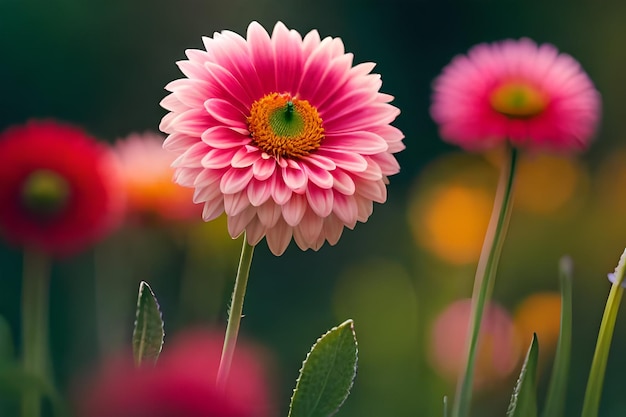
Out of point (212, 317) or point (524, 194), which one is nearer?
point (212, 317)

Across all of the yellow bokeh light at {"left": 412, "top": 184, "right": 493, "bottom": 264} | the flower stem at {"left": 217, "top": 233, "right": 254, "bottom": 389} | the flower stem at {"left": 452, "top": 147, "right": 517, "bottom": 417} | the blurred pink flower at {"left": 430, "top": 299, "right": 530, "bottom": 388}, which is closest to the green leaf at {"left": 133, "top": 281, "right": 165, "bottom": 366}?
the flower stem at {"left": 217, "top": 233, "right": 254, "bottom": 389}

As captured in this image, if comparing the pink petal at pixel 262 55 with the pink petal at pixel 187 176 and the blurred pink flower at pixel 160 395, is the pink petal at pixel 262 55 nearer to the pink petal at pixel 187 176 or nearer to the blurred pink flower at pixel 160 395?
the pink petal at pixel 187 176

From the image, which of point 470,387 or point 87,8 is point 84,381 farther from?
point 87,8

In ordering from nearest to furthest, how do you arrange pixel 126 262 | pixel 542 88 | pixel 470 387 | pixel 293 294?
pixel 470 387, pixel 542 88, pixel 126 262, pixel 293 294

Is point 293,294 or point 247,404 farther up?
point 293,294

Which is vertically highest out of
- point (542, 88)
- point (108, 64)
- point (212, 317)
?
point (108, 64)

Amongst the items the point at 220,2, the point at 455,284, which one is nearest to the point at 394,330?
the point at 455,284

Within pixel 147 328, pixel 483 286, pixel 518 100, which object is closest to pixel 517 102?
pixel 518 100

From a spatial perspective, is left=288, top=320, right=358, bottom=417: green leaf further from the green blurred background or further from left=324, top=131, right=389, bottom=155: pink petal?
the green blurred background
